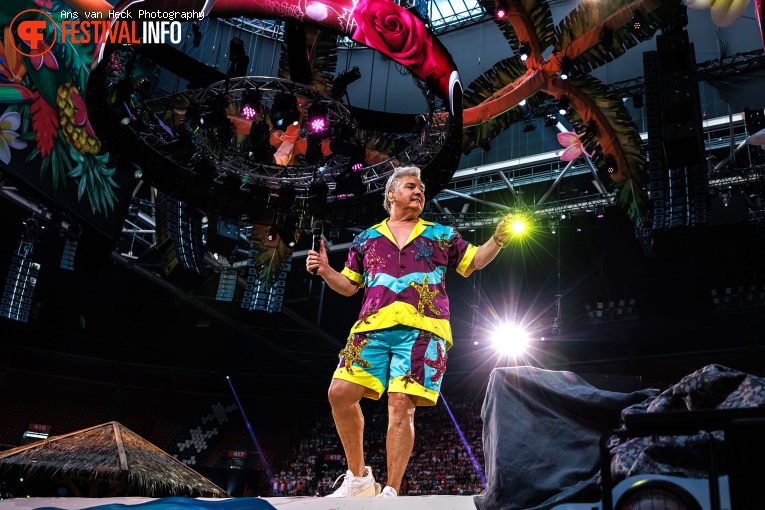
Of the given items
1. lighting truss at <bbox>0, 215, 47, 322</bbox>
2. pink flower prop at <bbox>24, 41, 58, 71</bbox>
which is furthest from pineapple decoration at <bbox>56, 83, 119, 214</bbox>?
lighting truss at <bbox>0, 215, 47, 322</bbox>

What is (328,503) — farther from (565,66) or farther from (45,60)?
(45,60)

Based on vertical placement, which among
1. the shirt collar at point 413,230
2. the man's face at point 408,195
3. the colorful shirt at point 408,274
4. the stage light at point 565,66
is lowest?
the colorful shirt at point 408,274

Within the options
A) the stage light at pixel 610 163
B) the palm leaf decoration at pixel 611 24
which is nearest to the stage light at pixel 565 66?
the palm leaf decoration at pixel 611 24

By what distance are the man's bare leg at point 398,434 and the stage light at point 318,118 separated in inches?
187

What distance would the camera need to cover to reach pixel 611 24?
4.96m

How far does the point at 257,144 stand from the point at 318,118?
0.86 m

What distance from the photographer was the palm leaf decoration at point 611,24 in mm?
4863

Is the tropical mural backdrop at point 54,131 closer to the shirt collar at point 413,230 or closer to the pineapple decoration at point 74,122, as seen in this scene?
the pineapple decoration at point 74,122

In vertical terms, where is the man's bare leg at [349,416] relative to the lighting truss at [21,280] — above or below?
below

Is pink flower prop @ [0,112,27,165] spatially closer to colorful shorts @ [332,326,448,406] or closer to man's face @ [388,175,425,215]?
man's face @ [388,175,425,215]

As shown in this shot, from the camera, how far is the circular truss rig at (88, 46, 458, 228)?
22.0 ft

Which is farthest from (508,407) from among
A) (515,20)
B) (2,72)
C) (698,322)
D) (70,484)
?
(698,322)

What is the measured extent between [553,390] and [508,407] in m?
0.17

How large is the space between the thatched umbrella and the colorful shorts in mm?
2506
